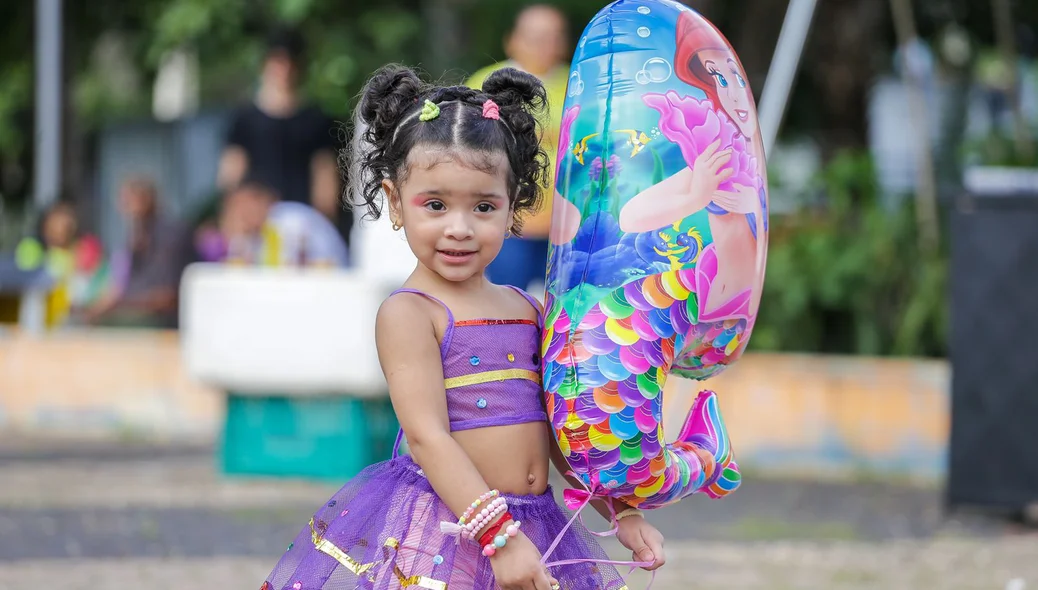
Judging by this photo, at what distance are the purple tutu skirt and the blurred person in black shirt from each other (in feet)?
17.4

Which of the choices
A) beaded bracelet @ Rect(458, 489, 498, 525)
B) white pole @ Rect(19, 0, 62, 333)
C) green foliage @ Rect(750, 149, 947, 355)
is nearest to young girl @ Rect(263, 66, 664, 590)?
beaded bracelet @ Rect(458, 489, 498, 525)

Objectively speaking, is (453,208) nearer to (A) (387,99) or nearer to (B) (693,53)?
(A) (387,99)

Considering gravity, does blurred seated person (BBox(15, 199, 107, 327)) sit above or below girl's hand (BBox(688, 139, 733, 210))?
below

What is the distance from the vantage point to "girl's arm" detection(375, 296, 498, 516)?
102 inches

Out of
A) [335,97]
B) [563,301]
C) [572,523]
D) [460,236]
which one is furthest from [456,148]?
[335,97]

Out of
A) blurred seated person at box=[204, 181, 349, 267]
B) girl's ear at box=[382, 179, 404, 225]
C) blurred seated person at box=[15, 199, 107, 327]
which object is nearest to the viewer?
girl's ear at box=[382, 179, 404, 225]

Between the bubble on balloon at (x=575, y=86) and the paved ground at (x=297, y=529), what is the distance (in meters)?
2.48

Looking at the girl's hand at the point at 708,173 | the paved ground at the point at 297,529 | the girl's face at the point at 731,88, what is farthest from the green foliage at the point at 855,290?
the girl's hand at the point at 708,173

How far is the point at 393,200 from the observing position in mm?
2775

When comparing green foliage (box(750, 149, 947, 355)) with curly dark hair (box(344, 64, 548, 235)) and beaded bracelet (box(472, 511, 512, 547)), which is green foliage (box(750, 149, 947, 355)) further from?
beaded bracelet (box(472, 511, 512, 547))

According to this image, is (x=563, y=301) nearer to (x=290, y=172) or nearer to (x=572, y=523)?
(x=572, y=523)

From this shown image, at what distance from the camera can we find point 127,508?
20.9 feet

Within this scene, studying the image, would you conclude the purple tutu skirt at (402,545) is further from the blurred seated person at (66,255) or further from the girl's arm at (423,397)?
the blurred seated person at (66,255)

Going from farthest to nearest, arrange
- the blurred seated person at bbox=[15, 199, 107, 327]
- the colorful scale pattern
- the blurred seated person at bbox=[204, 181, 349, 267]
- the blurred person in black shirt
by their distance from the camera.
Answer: the blurred seated person at bbox=[15, 199, 107, 327] < the blurred person in black shirt < the blurred seated person at bbox=[204, 181, 349, 267] < the colorful scale pattern
